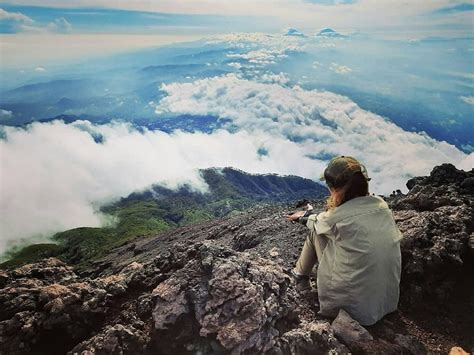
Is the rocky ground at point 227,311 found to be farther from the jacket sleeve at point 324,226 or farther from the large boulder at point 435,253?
the jacket sleeve at point 324,226

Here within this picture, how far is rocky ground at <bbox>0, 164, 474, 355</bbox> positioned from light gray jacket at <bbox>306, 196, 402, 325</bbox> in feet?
1.98

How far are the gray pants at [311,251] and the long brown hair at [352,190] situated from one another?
1.09 meters

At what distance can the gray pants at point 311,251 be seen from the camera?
11.3m

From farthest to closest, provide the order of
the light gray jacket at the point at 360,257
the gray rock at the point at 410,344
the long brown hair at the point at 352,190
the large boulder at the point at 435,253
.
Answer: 1. the large boulder at the point at 435,253
2. the gray rock at the point at 410,344
3. the long brown hair at the point at 352,190
4. the light gray jacket at the point at 360,257

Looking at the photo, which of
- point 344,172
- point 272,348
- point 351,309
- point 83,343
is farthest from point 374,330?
point 83,343

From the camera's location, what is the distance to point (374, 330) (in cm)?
1121

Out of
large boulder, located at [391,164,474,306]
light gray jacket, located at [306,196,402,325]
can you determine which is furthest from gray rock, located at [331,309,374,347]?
large boulder, located at [391,164,474,306]

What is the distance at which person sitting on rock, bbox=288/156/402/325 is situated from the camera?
10.2 meters

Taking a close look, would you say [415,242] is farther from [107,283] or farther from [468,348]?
[107,283]

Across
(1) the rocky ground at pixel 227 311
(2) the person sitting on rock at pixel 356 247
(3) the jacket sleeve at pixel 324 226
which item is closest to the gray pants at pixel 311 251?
(2) the person sitting on rock at pixel 356 247

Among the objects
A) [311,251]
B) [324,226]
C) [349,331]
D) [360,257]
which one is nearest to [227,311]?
[311,251]

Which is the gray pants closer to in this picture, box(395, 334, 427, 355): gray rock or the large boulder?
box(395, 334, 427, 355): gray rock

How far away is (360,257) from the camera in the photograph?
10.2 m

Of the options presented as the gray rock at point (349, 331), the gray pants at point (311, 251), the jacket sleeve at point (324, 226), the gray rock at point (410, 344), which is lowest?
the gray rock at point (410, 344)
